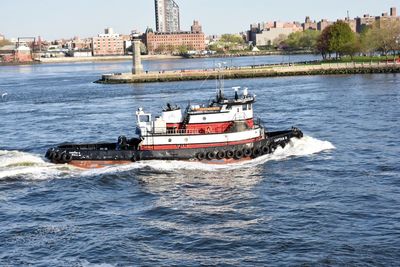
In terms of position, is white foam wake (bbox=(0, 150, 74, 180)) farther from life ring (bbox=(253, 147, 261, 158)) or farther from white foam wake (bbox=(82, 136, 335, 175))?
life ring (bbox=(253, 147, 261, 158))

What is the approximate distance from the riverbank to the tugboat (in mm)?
79631

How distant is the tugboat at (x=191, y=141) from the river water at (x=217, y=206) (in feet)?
2.85

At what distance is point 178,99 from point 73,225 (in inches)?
2315

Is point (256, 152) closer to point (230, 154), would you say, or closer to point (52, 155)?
point (230, 154)

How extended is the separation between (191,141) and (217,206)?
1026 centimetres

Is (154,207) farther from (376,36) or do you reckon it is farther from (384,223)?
(376,36)

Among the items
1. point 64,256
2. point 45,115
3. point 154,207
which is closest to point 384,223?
point 154,207

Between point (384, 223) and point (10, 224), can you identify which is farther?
point (10, 224)

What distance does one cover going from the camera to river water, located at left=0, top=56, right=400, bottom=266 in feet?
82.0

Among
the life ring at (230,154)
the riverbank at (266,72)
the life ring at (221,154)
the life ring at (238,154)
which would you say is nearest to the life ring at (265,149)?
the life ring at (238,154)

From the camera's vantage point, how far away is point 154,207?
31.6m

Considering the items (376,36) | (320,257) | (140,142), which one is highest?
(376,36)

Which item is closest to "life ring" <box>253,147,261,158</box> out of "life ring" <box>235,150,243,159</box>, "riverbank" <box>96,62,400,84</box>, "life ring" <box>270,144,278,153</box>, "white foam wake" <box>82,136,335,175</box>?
"white foam wake" <box>82,136,335,175</box>

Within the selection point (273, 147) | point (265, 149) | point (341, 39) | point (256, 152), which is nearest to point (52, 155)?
point (256, 152)
